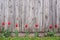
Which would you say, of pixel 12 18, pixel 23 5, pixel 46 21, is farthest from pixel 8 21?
pixel 46 21

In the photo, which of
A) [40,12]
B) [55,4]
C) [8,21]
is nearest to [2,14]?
[8,21]

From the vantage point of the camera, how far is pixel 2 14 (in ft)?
28.0

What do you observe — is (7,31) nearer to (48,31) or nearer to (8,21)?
(8,21)

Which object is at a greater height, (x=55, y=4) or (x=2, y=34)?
(x=55, y=4)

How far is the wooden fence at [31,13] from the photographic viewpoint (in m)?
8.54

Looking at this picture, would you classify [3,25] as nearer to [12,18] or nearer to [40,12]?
[12,18]

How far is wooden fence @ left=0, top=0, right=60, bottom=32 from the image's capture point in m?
8.54

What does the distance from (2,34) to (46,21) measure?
5.37 ft

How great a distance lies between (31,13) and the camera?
8602 mm

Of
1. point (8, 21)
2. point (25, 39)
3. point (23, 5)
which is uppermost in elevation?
point (23, 5)

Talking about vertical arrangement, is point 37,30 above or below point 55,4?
below

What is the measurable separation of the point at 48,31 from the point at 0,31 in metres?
A: 1.69

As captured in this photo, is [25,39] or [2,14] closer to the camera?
[25,39]

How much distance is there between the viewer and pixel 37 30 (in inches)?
339
